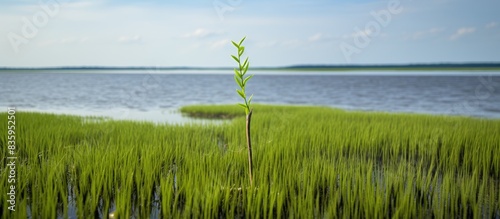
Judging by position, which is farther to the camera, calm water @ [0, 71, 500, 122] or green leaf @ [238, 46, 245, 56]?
calm water @ [0, 71, 500, 122]

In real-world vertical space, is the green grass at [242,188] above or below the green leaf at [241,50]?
below

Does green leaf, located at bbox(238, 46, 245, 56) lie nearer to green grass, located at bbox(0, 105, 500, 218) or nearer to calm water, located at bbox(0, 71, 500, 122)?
green grass, located at bbox(0, 105, 500, 218)

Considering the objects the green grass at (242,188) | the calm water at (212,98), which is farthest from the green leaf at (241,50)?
the calm water at (212,98)

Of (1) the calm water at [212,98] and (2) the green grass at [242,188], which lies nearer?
(2) the green grass at [242,188]

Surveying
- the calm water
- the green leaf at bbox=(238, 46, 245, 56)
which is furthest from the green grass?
the calm water

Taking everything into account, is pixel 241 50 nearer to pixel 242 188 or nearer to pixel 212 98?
pixel 242 188

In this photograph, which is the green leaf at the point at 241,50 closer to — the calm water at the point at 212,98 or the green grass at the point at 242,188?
the green grass at the point at 242,188

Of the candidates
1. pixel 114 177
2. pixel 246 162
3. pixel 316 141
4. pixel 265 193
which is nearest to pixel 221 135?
pixel 316 141

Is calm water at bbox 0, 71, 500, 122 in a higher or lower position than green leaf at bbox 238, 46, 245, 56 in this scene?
lower

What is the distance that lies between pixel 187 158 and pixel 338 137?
3.34 m

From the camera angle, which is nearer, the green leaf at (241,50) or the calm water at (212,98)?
the green leaf at (241,50)

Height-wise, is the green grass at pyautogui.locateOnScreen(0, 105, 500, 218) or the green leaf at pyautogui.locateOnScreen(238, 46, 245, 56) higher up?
the green leaf at pyautogui.locateOnScreen(238, 46, 245, 56)

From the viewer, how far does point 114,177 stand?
4340 millimetres

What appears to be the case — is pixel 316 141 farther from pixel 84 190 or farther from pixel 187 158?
pixel 84 190
